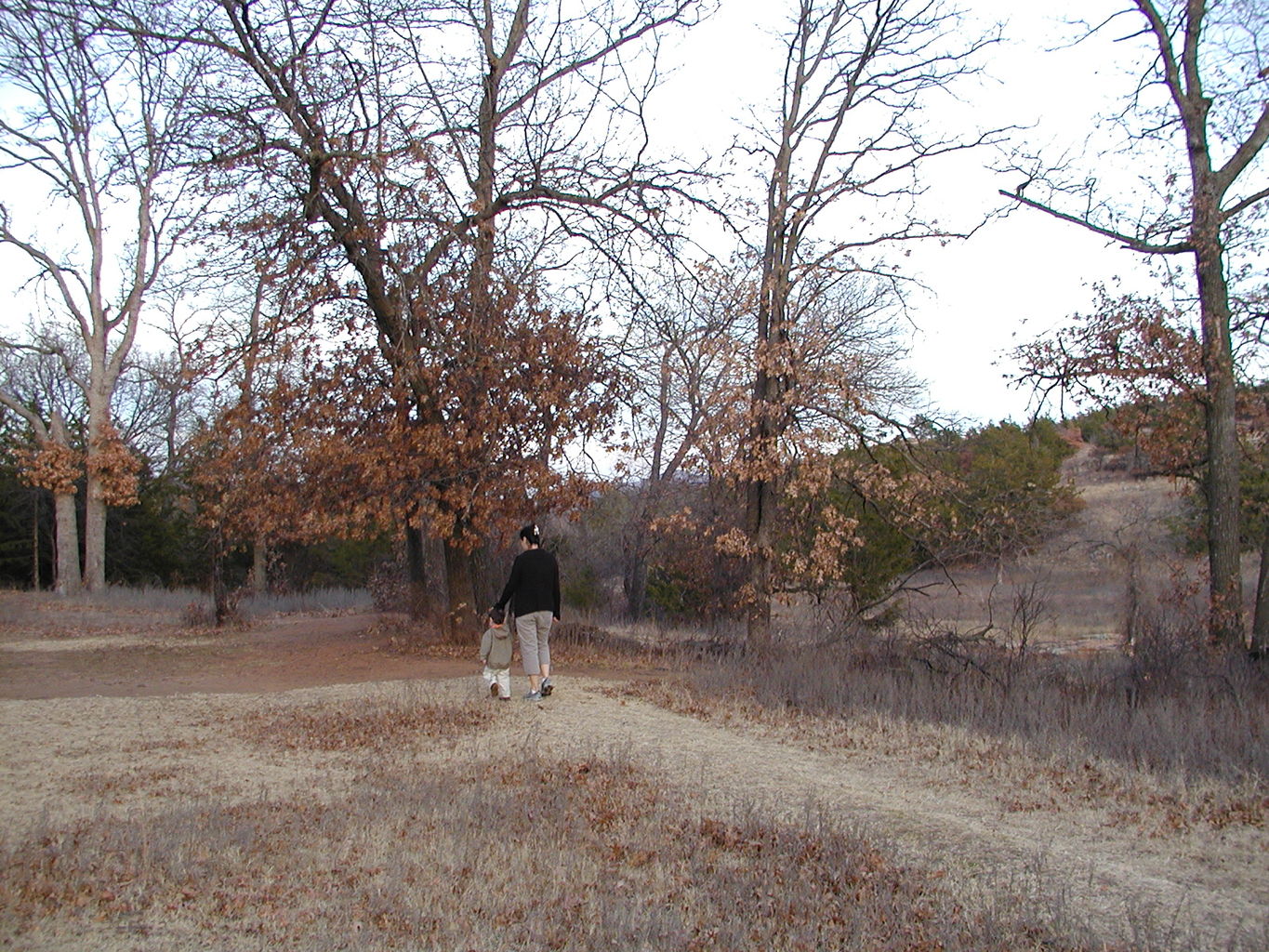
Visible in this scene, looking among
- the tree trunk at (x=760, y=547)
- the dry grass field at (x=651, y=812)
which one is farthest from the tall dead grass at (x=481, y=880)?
the tree trunk at (x=760, y=547)

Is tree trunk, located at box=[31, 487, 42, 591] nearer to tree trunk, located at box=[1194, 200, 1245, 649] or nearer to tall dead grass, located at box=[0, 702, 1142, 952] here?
tall dead grass, located at box=[0, 702, 1142, 952]

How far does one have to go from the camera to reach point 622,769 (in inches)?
317

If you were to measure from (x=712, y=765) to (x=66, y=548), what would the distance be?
2694 cm

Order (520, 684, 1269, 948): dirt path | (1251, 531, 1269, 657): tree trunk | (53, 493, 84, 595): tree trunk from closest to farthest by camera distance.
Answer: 1. (520, 684, 1269, 948): dirt path
2. (1251, 531, 1269, 657): tree trunk
3. (53, 493, 84, 595): tree trunk

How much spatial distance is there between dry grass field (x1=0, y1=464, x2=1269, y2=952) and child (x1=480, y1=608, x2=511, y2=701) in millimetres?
424

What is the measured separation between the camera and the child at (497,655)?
442 inches

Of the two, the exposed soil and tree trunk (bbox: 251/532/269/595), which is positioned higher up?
tree trunk (bbox: 251/532/269/595)

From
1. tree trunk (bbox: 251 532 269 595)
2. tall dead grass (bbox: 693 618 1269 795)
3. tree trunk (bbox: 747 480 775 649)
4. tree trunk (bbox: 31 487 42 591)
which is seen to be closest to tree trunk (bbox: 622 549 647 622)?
tree trunk (bbox: 747 480 775 649)

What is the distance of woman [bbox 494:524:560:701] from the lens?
11.3 metres

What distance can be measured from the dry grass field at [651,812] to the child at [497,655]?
1.39 feet

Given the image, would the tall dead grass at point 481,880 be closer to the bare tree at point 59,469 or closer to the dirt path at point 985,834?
the dirt path at point 985,834

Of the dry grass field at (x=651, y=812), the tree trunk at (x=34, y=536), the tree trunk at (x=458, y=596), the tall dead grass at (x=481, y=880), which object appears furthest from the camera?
the tree trunk at (x=34, y=536)

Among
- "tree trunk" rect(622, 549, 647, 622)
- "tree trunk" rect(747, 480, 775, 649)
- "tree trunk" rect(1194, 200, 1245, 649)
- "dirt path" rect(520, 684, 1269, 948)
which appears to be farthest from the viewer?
"tree trunk" rect(622, 549, 647, 622)

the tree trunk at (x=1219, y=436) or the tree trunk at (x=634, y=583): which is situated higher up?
the tree trunk at (x=1219, y=436)
